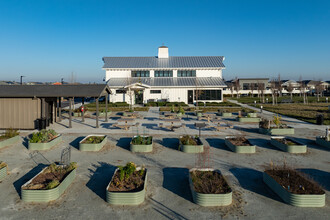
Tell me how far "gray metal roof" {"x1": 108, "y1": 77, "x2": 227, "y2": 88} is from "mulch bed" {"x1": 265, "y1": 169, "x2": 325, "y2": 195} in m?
30.7

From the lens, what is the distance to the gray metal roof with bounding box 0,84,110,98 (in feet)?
57.9

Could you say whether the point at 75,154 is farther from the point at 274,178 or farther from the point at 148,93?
the point at 148,93

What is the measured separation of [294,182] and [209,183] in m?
2.84

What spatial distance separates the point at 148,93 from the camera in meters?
39.8

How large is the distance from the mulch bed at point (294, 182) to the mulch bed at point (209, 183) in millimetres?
1935

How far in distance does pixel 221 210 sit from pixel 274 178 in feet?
8.88

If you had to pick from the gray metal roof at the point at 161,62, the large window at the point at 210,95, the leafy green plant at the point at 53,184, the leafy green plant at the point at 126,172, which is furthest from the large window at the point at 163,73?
the leafy green plant at the point at 53,184

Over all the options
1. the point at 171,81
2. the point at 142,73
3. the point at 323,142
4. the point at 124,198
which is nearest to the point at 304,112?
the point at 323,142

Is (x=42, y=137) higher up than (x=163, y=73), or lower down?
lower down

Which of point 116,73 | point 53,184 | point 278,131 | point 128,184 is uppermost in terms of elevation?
point 116,73

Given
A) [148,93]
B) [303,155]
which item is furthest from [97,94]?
Answer: [148,93]

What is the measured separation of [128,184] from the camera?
790cm

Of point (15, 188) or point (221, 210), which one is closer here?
point (221, 210)

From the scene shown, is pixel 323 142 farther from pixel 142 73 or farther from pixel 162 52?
pixel 162 52
